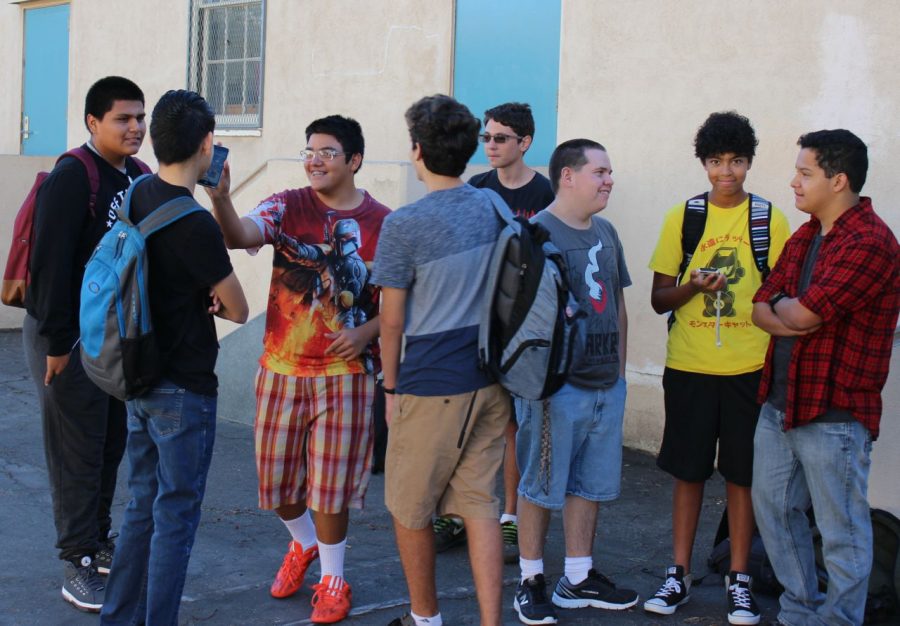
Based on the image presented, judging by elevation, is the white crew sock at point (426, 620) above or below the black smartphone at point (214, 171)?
below

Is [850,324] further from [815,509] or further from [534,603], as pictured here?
[534,603]

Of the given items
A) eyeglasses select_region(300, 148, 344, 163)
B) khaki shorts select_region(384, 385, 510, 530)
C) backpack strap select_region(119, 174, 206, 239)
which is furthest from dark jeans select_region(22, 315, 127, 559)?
khaki shorts select_region(384, 385, 510, 530)

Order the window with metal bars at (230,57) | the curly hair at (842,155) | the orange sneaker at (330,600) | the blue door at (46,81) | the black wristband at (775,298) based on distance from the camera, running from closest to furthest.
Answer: the curly hair at (842,155) < the black wristband at (775,298) < the orange sneaker at (330,600) < the window with metal bars at (230,57) < the blue door at (46,81)

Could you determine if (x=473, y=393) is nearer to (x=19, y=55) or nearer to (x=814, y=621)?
(x=814, y=621)

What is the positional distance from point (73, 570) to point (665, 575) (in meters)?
2.56

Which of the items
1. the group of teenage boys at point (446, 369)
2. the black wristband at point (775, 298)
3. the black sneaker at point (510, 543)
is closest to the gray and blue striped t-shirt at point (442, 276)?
the group of teenage boys at point (446, 369)

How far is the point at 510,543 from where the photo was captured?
5.30 metres

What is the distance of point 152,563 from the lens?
3.78 metres

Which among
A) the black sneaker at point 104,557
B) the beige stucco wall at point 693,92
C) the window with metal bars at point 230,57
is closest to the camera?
the black sneaker at point 104,557

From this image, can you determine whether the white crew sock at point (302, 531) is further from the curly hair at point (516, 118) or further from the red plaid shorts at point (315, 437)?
the curly hair at point (516, 118)

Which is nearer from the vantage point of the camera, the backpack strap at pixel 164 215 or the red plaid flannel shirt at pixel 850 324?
the backpack strap at pixel 164 215

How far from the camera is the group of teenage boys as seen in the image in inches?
148

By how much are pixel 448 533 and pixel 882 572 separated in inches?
77.5

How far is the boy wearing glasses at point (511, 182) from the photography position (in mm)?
5422
